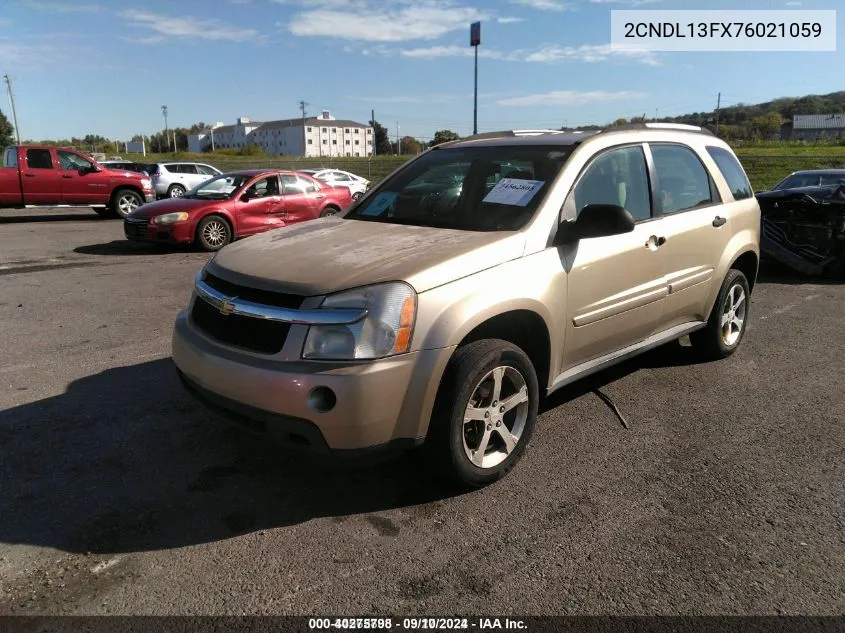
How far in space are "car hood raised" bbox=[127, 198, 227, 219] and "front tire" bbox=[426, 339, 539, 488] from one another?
934cm

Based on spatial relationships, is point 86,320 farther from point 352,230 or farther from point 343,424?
point 343,424

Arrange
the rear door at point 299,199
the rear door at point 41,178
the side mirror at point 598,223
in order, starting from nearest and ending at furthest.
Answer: the side mirror at point 598,223 < the rear door at point 299,199 < the rear door at point 41,178

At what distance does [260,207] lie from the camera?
11.8 m

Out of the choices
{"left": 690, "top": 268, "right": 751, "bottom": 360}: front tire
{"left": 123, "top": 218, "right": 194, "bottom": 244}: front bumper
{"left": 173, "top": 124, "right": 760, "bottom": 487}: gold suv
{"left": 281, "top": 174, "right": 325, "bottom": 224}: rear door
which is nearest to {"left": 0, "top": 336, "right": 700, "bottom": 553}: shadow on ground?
{"left": 173, "top": 124, "right": 760, "bottom": 487}: gold suv

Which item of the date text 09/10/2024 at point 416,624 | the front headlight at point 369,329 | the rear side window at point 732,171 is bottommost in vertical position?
the date text 09/10/2024 at point 416,624

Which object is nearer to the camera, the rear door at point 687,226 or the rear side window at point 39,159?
the rear door at point 687,226

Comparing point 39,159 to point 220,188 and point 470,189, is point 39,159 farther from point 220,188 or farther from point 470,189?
point 470,189

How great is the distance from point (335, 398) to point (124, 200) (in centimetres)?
1651

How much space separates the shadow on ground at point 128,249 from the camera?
11.3 meters

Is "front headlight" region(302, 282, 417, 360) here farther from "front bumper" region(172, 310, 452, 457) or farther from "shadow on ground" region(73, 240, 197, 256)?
"shadow on ground" region(73, 240, 197, 256)

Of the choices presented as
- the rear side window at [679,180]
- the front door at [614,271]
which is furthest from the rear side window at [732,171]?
the front door at [614,271]

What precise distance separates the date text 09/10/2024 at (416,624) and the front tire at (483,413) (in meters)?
0.80

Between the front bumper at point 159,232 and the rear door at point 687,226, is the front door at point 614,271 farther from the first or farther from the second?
the front bumper at point 159,232

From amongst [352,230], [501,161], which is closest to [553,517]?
[352,230]
